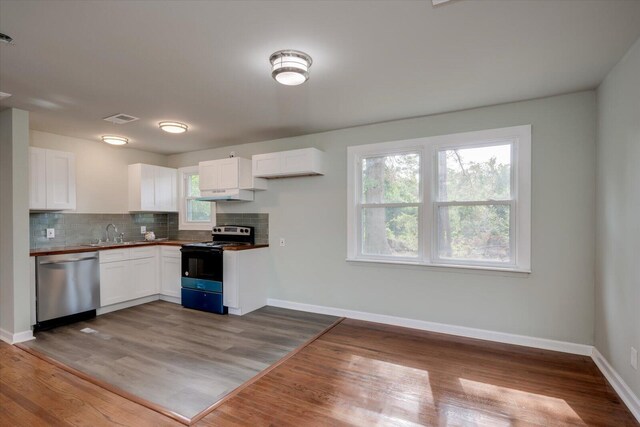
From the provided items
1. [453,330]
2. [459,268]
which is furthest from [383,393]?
[459,268]

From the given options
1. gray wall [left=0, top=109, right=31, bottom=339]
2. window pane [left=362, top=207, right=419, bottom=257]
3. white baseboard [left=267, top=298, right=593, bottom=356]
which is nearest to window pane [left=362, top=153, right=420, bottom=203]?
window pane [left=362, top=207, right=419, bottom=257]

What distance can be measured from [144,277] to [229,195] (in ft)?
5.97

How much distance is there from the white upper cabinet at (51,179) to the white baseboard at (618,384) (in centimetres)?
585

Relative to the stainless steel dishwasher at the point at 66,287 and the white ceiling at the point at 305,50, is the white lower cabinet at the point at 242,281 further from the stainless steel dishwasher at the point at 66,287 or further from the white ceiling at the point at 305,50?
the white ceiling at the point at 305,50

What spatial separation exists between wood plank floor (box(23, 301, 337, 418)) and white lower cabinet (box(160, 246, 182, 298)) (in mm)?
453

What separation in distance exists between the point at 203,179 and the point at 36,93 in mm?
2144

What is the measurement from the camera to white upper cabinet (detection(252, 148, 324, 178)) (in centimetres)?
410

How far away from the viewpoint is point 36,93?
2939 mm

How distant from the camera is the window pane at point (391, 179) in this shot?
3785mm

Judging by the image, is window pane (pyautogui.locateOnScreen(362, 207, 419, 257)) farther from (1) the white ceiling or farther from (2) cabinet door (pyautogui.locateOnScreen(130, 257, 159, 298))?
(2) cabinet door (pyautogui.locateOnScreen(130, 257, 159, 298))

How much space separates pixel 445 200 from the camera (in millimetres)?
3596

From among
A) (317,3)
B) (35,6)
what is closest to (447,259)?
(317,3)

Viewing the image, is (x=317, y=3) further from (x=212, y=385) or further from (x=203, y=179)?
(x=203, y=179)

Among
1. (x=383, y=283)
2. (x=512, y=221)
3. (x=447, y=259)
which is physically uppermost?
(x=512, y=221)
